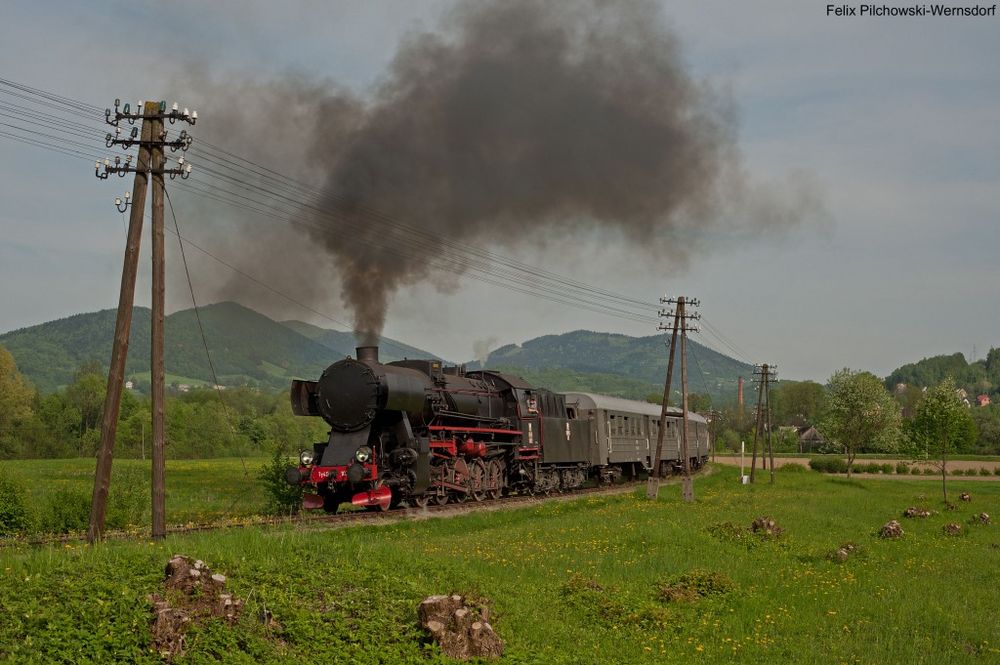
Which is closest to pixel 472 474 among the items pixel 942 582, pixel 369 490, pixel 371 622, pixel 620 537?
pixel 369 490

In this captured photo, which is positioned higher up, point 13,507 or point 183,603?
point 183,603

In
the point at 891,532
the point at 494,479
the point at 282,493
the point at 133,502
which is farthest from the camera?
the point at 494,479

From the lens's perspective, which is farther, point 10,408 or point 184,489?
point 10,408

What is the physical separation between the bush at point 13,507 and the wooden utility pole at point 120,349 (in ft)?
10.9

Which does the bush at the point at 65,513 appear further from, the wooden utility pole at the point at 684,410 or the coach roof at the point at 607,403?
the coach roof at the point at 607,403

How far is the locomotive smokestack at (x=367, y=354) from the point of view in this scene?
24750 millimetres

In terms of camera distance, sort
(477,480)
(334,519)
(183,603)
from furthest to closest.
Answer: (477,480), (334,519), (183,603)

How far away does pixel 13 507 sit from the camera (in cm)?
2019

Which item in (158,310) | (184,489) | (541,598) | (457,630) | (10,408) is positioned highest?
(158,310)

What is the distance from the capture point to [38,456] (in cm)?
8044

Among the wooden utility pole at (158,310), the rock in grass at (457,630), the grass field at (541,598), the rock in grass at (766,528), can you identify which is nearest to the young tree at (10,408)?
the wooden utility pole at (158,310)

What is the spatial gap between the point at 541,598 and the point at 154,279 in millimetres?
11264

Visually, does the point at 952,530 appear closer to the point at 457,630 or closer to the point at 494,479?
the point at 494,479

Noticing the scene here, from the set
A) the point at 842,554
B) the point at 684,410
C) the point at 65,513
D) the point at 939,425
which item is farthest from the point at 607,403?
the point at 65,513
